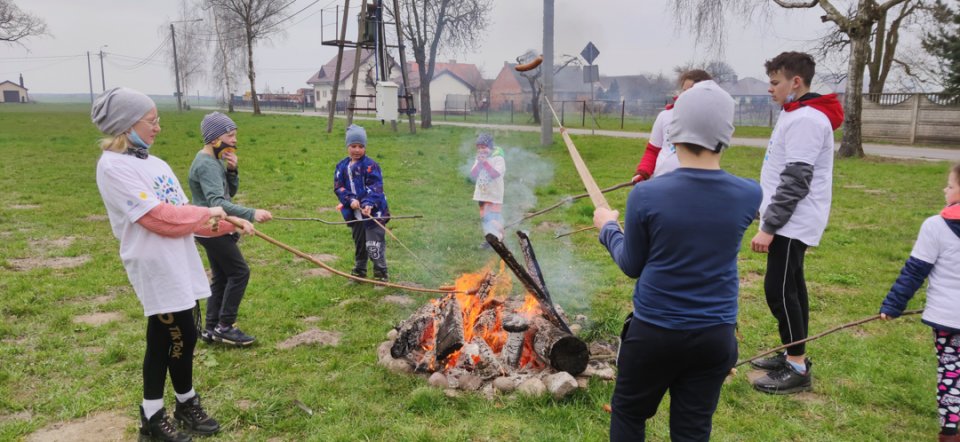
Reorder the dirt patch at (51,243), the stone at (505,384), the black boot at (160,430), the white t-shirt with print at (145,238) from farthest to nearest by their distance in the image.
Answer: the dirt patch at (51,243) < the stone at (505,384) < the black boot at (160,430) < the white t-shirt with print at (145,238)

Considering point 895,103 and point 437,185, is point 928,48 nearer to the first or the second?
point 895,103

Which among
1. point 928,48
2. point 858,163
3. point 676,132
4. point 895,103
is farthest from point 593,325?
point 928,48

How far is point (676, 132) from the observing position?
7.18 ft

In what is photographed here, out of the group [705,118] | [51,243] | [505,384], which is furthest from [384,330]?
[51,243]

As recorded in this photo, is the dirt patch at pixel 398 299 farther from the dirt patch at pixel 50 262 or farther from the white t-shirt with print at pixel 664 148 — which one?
the dirt patch at pixel 50 262

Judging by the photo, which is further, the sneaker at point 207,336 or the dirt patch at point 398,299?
the dirt patch at point 398,299

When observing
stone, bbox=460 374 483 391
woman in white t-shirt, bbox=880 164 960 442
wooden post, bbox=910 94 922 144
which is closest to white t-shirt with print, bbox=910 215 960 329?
woman in white t-shirt, bbox=880 164 960 442

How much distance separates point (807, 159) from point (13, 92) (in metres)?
126

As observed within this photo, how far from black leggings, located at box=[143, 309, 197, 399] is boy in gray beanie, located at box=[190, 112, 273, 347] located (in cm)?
105

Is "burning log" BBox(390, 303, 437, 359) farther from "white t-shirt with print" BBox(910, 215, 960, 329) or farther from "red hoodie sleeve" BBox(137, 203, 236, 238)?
"white t-shirt with print" BBox(910, 215, 960, 329)

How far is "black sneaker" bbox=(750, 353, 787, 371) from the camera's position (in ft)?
14.0

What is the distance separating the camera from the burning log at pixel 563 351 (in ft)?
12.8

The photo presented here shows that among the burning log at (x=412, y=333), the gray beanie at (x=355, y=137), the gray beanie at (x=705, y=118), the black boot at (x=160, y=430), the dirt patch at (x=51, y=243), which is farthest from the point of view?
the dirt patch at (x=51, y=243)

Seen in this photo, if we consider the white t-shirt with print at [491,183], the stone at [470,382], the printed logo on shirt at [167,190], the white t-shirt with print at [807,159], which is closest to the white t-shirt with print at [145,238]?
the printed logo on shirt at [167,190]
